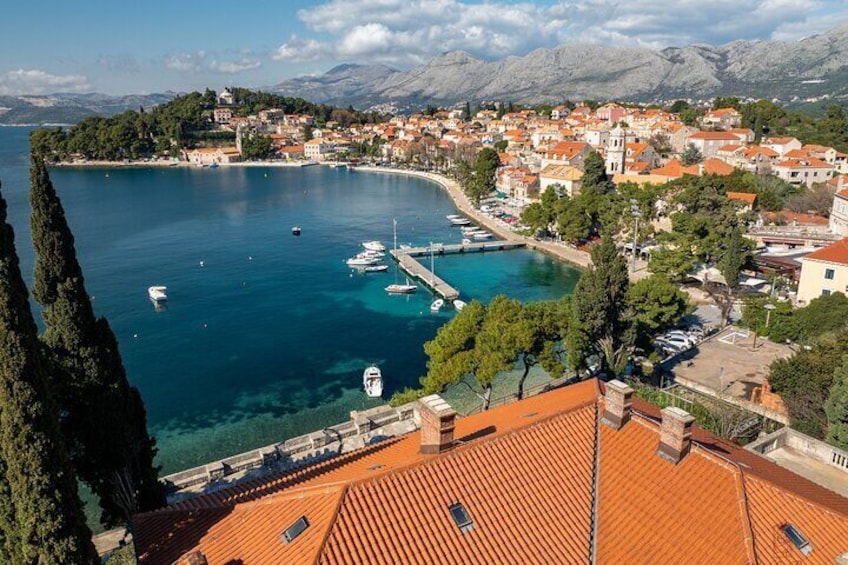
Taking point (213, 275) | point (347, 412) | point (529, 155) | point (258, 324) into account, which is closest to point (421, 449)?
point (347, 412)

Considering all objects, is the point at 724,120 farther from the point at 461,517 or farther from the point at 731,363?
the point at 461,517

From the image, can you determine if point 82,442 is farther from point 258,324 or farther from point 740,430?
point 258,324

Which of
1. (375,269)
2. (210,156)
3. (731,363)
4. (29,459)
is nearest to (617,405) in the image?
(29,459)

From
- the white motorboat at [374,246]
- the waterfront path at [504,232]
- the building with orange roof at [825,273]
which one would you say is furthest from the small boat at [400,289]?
the building with orange roof at [825,273]

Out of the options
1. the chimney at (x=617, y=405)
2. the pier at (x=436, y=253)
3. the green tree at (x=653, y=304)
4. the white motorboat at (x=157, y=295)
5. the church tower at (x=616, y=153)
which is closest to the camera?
the chimney at (x=617, y=405)

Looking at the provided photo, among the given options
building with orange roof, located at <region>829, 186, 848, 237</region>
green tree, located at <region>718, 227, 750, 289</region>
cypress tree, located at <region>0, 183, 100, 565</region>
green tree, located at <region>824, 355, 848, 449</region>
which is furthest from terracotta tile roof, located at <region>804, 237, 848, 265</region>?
cypress tree, located at <region>0, 183, 100, 565</region>

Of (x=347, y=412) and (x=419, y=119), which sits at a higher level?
(x=419, y=119)

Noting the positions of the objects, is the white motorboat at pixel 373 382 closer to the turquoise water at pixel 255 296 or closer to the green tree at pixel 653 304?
the turquoise water at pixel 255 296
